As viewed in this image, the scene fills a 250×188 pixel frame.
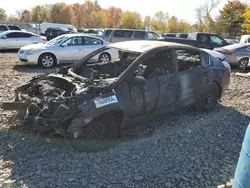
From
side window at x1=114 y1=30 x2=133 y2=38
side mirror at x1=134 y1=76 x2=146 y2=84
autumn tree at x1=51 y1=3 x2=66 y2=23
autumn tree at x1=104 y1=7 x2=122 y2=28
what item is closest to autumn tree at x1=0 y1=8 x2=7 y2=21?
autumn tree at x1=51 y1=3 x2=66 y2=23

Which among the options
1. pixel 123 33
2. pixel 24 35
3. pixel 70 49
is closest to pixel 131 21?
pixel 123 33

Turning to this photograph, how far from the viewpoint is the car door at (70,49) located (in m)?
12.1

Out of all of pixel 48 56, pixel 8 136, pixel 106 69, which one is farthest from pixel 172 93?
pixel 48 56

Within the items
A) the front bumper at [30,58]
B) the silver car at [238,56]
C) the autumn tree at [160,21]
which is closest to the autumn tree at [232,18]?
the autumn tree at [160,21]

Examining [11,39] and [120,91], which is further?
[11,39]

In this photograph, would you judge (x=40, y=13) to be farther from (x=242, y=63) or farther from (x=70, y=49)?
(x=242, y=63)

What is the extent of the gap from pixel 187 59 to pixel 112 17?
76.1 m

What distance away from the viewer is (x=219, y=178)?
3.83m

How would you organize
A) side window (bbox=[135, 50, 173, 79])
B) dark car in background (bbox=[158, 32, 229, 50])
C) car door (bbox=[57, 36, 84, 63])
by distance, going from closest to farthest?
side window (bbox=[135, 50, 173, 79])
car door (bbox=[57, 36, 84, 63])
dark car in background (bbox=[158, 32, 229, 50])

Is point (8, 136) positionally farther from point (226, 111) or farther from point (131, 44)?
point (226, 111)

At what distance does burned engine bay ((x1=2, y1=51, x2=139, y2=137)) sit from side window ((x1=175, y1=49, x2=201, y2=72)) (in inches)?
62.3

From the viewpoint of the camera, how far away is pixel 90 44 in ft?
42.6

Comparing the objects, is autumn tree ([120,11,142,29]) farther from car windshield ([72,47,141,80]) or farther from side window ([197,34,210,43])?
car windshield ([72,47,141,80])

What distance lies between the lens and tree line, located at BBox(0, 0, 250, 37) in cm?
5288
